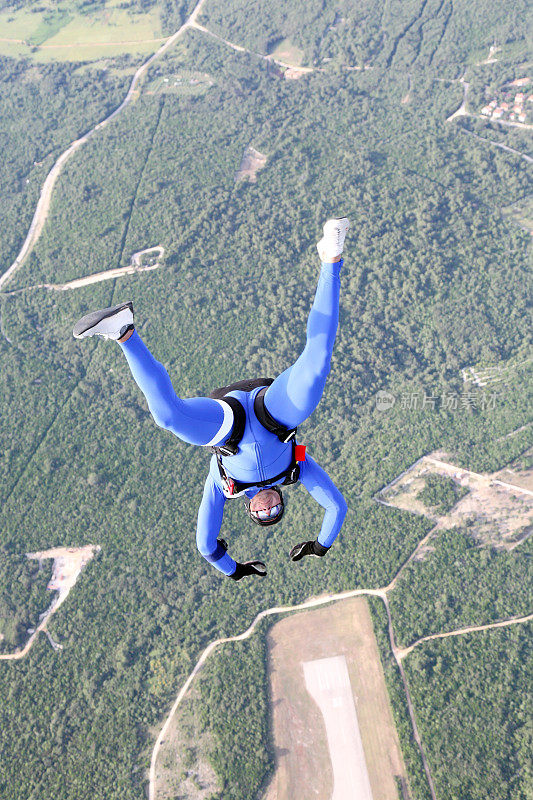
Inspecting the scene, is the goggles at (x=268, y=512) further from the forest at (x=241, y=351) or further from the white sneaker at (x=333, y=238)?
the forest at (x=241, y=351)

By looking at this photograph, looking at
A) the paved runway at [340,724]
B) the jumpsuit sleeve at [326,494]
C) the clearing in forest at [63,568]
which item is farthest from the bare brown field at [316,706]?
the jumpsuit sleeve at [326,494]

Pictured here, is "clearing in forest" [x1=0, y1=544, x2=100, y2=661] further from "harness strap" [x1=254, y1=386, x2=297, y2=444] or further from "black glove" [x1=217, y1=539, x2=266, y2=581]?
"harness strap" [x1=254, y1=386, x2=297, y2=444]

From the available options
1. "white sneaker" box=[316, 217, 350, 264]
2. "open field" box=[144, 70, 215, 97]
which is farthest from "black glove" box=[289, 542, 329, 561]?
"open field" box=[144, 70, 215, 97]

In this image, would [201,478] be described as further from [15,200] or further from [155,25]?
[155,25]

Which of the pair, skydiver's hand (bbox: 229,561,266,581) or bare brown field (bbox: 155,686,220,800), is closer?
skydiver's hand (bbox: 229,561,266,581)

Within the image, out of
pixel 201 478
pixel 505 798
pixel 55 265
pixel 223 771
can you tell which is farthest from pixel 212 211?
pixel 505 798

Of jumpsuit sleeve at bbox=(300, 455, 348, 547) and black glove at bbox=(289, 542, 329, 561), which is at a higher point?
jumpsuit sleeve at bbox=(300, 455, 348, 547)

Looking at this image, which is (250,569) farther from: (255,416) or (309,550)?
(255,416)
